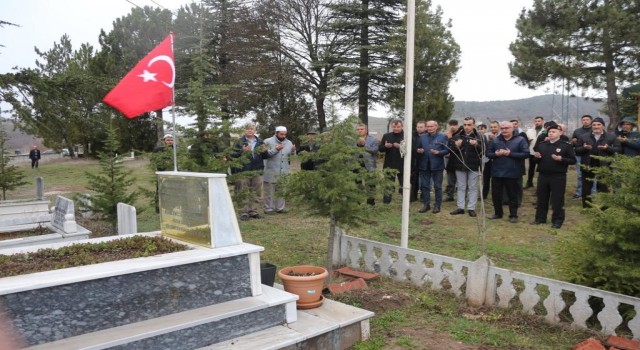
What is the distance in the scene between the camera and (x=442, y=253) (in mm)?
6676

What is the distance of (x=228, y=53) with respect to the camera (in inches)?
1063

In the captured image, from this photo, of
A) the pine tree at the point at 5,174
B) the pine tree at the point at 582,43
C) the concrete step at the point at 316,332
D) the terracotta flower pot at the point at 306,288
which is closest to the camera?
the concrete step at the point at 316,332

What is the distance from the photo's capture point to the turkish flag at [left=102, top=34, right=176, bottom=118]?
4.59 metres

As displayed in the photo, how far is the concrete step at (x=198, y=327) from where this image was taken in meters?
3.19

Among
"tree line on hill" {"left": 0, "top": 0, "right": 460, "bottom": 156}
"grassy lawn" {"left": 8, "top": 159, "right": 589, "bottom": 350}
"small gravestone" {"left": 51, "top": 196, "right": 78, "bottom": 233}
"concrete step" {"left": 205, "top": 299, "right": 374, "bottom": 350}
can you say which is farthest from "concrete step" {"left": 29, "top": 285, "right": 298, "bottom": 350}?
"tree line on hill" {"left": 0, "top": 0, "right": 460, "bottom": 156}

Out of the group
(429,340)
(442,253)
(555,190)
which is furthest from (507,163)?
(429,340)

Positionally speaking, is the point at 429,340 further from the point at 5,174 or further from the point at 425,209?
the point at 5,174

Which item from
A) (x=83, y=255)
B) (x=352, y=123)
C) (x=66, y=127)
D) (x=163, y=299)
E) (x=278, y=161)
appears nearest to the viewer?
(x=163, y=299)

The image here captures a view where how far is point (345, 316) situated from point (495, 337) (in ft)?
4.22

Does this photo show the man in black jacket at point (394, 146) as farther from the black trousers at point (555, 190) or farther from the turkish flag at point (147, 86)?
the turkish flag at point (147, 86)

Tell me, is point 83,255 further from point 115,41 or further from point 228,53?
point 115,41

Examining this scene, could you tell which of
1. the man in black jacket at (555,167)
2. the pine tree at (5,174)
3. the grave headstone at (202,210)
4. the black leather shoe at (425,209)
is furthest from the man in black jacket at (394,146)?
the pine tree at (5,174)

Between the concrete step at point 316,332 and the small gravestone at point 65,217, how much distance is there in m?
3.90

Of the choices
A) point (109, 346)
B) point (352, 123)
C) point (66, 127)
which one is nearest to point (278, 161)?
point (66, 127)
